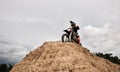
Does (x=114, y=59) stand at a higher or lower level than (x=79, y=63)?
higher

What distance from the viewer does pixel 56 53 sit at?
62.3 ft

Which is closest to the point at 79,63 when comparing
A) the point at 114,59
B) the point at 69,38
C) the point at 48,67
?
the point at 48,67

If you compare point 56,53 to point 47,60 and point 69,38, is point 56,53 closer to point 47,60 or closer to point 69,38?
point 47,60

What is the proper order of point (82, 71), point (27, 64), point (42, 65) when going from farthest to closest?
point (27, 64) → point (42, 65) → point (82, 71)

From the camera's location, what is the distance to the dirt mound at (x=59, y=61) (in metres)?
17.2

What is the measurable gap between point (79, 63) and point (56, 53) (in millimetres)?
2546

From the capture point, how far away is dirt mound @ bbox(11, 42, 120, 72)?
17188mm

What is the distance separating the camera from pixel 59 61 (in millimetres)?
17797

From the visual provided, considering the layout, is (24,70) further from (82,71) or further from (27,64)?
(82,71)

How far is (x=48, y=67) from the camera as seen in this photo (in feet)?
58.3

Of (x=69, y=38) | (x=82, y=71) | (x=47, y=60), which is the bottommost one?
(x=82, y=71)

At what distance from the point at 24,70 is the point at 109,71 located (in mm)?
7167

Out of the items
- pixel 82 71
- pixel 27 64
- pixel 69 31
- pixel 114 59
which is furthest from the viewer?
pixel 114 59

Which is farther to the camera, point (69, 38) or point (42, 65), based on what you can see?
point (69, 38)
